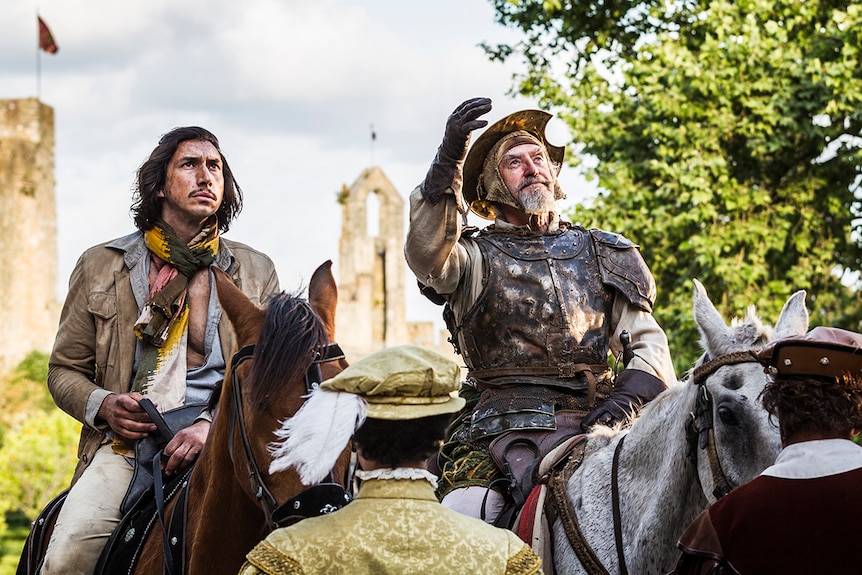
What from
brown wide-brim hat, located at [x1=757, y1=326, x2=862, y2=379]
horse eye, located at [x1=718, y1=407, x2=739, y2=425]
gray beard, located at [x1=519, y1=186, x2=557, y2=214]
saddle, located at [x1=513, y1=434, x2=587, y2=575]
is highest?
gray beard, located at [x1=519, y1=186, x2=557, y2=214]

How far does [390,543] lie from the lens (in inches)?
114

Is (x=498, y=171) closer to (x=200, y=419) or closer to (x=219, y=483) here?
(x=200, y=419)

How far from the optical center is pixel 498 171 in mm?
5680

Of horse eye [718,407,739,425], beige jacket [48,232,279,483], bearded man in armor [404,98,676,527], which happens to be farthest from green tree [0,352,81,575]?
horse eye [718,407,739,425]

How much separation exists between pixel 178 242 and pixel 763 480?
267 centimetres

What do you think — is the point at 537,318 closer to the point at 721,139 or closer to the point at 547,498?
the point at 547,498

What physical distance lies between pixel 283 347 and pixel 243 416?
0.26m

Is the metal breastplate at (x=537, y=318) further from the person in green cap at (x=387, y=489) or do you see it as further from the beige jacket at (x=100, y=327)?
the person in green cap at (x=387, y=489)

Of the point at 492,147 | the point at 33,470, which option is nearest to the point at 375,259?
the point at 33,470

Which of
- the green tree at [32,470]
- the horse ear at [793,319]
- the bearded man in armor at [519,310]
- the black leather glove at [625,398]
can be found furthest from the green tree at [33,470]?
the horse ear at [793,319]

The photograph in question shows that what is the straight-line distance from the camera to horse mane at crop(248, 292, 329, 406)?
12.3 feet

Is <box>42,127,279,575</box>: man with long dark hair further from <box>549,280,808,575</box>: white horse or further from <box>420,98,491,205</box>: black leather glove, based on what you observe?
<box>549,280,808,575</box>: white horse

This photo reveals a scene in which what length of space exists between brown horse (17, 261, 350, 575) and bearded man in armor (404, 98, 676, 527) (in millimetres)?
867

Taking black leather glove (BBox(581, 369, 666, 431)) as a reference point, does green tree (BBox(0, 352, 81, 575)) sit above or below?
below
